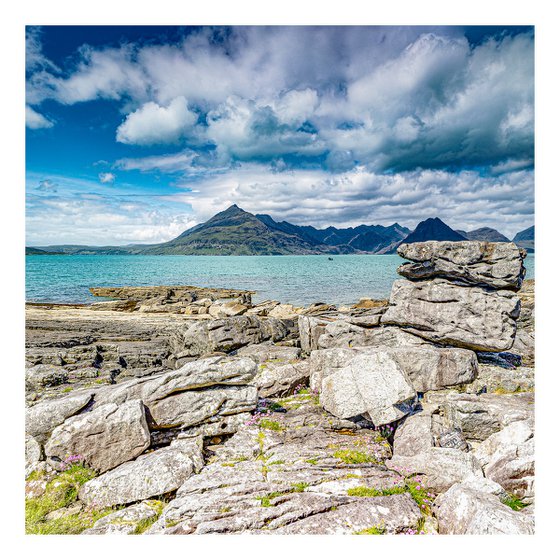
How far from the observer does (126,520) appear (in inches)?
279

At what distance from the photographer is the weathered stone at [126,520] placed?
692 centimetres

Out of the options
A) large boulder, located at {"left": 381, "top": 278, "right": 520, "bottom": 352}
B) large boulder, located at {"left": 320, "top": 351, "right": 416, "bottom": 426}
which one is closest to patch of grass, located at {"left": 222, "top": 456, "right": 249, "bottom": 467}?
large boulder, located at {"left": 320, "top": 351, "right": 416, "bottom": 426}

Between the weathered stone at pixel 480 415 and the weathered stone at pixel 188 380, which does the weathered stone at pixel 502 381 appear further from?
the weathered stone at pixel 188 380

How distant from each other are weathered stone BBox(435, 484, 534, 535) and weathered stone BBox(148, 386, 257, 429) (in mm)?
5872

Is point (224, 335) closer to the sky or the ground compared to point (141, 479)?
closer to the sky

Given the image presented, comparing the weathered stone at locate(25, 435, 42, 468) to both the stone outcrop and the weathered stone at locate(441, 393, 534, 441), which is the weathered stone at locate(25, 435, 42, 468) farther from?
the stone outcrop

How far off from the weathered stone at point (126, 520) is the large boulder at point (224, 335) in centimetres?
1333

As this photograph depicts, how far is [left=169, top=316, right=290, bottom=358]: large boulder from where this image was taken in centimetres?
2098

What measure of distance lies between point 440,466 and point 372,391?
2528mm

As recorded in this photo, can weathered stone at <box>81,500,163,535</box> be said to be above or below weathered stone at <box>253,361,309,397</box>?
below

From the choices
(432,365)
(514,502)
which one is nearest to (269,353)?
(432,365)

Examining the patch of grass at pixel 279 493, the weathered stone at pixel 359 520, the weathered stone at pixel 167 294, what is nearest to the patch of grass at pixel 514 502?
the weathered stone at pixel 359 520

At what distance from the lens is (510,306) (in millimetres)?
13617

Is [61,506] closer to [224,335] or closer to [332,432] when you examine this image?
[332,432]
